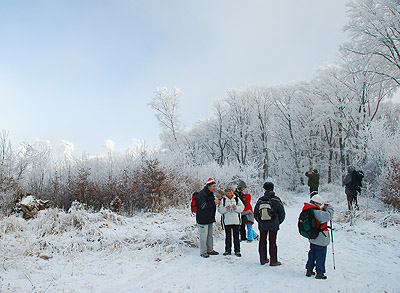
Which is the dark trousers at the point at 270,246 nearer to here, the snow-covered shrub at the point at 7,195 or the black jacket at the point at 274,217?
the black jacket at the point at 274,217

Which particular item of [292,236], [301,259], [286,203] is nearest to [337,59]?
[286,203]

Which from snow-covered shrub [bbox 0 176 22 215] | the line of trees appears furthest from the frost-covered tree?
snow-covered shrub [bbox 0 176 22 215]

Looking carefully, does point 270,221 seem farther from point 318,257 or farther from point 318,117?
point 318,117

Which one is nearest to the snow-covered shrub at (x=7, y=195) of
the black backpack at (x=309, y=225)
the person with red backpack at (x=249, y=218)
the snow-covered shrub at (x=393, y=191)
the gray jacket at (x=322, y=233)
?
the person with red backpack at (x=249, y=218)

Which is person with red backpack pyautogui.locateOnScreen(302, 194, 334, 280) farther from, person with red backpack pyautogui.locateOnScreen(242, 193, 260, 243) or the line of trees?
the line of trees

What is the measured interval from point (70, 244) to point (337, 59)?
2670 centimetres

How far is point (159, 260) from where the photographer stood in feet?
18.8

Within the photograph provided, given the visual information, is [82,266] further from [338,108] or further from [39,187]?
[338,108]

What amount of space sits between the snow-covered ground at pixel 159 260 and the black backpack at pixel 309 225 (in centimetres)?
76

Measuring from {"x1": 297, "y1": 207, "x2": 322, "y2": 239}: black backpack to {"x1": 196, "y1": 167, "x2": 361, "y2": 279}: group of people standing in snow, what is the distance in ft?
0.18

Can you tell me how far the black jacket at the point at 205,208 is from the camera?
6191 mm

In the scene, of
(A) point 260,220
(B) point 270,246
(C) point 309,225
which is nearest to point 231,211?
(A) point 260,220

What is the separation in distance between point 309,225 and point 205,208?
236 cm

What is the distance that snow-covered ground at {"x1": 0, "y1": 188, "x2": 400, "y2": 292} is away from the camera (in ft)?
14.3
